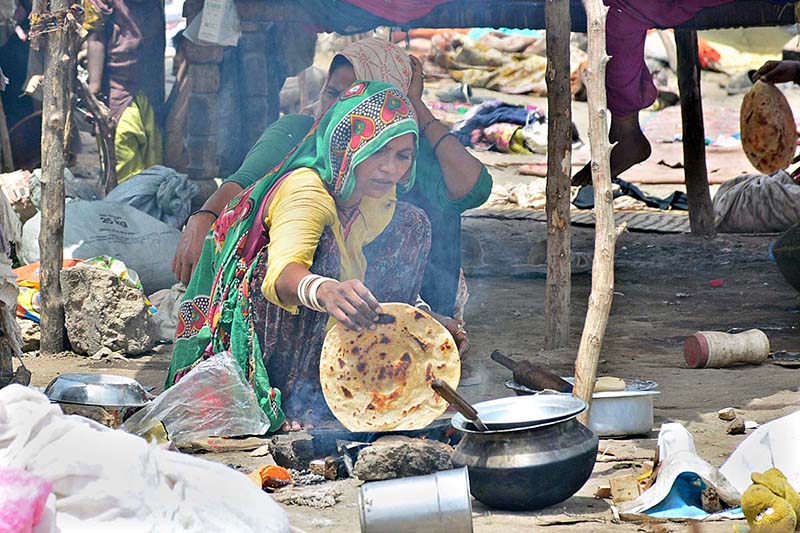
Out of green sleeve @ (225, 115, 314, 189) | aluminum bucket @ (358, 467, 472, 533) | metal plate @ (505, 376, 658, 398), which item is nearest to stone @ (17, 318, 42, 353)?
green sleeve @ (225, 115, 314, 189)

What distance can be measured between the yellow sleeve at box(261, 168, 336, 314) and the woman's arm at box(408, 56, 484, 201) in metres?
0.72

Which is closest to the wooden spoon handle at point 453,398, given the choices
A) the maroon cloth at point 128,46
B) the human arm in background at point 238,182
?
the human arm in background at point 238,182

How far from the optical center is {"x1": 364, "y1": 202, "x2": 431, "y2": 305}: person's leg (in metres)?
4.42

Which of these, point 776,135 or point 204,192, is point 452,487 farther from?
point 204,192

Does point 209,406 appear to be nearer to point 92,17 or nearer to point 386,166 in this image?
point 386,166

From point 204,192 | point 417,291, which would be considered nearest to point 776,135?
point 417,291

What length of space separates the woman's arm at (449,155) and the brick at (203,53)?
3948mm

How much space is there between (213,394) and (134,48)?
5.18 meters

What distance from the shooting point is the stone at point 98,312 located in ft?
18.7

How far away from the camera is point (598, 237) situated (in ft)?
12.6

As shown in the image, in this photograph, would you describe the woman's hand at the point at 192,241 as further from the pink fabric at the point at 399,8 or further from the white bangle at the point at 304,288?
the pink fabric at the point at 399,8

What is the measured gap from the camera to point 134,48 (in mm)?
8562

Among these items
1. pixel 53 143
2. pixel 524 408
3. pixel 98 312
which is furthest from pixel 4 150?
pixel 524 408

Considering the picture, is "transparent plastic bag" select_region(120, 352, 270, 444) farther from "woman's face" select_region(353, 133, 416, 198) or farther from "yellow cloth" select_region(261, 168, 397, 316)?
"woman's face" select_region(353, 133, 416, 198)
